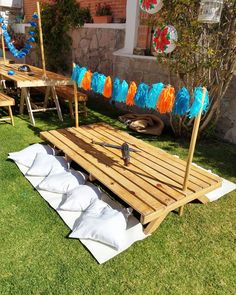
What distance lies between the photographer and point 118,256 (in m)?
2.47

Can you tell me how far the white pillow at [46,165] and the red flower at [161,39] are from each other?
7.56 ft

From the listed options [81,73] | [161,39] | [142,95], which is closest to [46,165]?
[81,73]

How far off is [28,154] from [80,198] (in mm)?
1448

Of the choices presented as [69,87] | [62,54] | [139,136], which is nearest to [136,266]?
[139,136]

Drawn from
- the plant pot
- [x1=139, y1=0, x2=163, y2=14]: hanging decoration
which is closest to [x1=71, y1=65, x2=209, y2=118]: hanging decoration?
[x1=139, y1=0, x2=163, y2=14]: hanging decoration

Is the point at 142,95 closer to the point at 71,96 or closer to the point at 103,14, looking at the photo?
the point at 71,96

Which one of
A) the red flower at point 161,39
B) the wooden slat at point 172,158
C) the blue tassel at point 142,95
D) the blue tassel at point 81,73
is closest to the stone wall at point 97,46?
the red flower at point 161,39

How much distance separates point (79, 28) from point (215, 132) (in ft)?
18.3

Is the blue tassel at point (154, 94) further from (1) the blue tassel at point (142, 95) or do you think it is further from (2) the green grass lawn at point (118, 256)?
(2) the green grass lawn at point (118, 256)

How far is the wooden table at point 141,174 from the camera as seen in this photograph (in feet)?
8.91

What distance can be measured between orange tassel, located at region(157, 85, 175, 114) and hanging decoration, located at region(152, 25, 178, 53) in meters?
1.30

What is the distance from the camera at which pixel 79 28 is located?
329 inches

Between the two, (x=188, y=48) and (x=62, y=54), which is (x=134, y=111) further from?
(x=62, y=54)

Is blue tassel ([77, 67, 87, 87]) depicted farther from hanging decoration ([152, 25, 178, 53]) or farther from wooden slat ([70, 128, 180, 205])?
hanging decoration ([152, 25, 178, 53])
